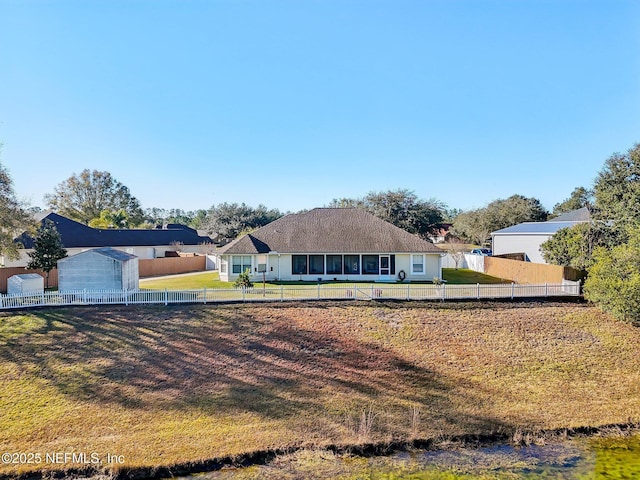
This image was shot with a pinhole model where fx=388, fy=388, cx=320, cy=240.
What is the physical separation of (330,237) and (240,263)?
238 inches

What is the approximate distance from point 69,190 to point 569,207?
75.5 meters

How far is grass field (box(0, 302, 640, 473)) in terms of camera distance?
10.8 metres

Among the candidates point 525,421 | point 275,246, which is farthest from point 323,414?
point 275,246

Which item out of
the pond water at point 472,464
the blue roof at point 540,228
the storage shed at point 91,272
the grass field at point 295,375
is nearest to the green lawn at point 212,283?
the storage shed at point 91,272

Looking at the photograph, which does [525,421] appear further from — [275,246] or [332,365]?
[275,246]

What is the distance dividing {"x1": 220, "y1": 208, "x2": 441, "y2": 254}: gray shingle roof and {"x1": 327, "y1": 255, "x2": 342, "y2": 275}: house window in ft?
1.92

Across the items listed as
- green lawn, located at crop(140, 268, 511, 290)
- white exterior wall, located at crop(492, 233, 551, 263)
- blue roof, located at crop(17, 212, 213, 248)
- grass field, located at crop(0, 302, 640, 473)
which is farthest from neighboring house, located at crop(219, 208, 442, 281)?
blue roof, located at crop(17, 212, 213, 248)

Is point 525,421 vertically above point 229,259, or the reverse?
point 229,259

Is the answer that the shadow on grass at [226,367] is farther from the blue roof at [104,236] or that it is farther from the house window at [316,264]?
the blue roof at [104,236]

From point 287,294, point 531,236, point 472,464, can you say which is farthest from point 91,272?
point 531,236

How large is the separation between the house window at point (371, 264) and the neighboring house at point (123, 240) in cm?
2510

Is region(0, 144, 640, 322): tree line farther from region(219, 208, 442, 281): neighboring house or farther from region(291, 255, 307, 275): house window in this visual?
region(291, 255, 307, 275): house window

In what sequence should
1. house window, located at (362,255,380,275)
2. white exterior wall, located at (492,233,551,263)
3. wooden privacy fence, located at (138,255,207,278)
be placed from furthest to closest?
white exterior wall, located at (492,233,551,263) < wooden privacy fence, located at (138,255,207,278) < house window, located at (362,255,380,275)

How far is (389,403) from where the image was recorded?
12359mm
